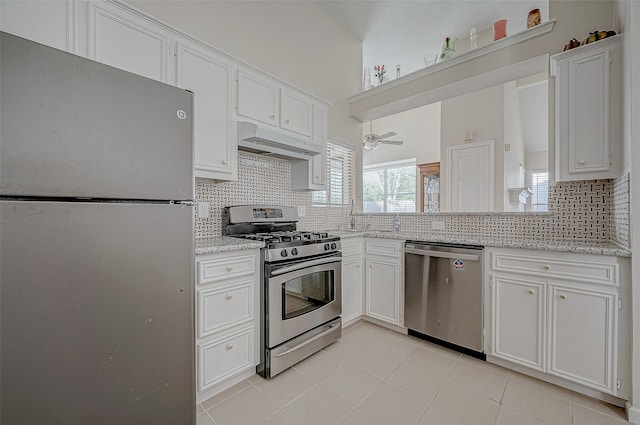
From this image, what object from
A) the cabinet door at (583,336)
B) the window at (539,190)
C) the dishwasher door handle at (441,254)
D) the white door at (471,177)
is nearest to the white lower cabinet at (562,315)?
the cabinet door at (583,336)

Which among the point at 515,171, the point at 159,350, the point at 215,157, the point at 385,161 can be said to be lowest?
the point at 159,350

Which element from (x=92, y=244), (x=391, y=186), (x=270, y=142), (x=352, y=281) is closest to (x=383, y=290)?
(x=352, y=281)

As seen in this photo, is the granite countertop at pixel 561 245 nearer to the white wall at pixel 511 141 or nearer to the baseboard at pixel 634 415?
the baseboard at pixel 634 415

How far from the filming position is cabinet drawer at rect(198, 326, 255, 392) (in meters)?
1.63

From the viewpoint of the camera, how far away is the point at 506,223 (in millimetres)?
2424

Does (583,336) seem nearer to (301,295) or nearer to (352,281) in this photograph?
(352,281)

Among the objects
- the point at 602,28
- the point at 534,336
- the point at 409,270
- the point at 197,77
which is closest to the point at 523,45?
the point at 602,28

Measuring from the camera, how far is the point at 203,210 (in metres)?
2.19

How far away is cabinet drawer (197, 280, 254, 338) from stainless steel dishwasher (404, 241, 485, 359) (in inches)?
57.3

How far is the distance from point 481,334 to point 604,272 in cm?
88

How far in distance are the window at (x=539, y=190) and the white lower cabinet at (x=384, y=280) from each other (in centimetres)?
440

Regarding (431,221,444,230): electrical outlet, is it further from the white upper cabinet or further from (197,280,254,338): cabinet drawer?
(197,280,254,338): cabinet drawer

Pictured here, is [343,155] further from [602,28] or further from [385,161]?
[385,161]

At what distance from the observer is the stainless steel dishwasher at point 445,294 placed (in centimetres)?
213
